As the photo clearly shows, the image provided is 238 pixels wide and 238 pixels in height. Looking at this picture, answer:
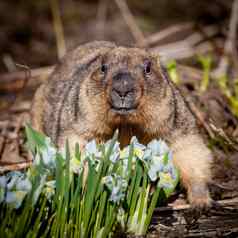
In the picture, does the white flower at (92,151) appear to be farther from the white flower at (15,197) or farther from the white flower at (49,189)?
the white flower at (15,197)

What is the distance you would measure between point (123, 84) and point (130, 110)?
22 cm

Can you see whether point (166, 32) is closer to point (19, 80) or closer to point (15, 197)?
point (19, 80)

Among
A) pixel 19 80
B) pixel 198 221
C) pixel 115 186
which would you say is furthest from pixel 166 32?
pixel 115 186

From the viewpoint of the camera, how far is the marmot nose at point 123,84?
4.33m

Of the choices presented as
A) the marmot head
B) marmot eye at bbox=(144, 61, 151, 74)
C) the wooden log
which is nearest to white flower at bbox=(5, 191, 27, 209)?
the marmot head

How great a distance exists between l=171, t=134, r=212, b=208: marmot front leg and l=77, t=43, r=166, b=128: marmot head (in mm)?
680

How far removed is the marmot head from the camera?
4.39 meters

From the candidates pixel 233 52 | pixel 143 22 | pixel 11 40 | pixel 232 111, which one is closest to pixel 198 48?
pixel 233 52

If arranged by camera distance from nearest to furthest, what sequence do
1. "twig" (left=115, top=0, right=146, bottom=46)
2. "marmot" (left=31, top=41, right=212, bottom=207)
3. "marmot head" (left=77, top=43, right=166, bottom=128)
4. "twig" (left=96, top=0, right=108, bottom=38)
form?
"marmot head" (left=77, top=43, right=166, bottom=128)
"marmot" (left=31, top=41, right=212, bottom=207)
"twig" (left=115, top=0, right=146, bottom=46)
"twig" (left=96, top=0, right=108, bottom=38)

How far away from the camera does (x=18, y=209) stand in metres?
4.02

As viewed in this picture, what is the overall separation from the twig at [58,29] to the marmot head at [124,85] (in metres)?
3.85

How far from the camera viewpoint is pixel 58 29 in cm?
952

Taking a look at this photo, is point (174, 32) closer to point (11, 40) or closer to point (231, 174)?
point (11, 40)

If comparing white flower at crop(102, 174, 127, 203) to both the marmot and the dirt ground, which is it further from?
the dirt ground
